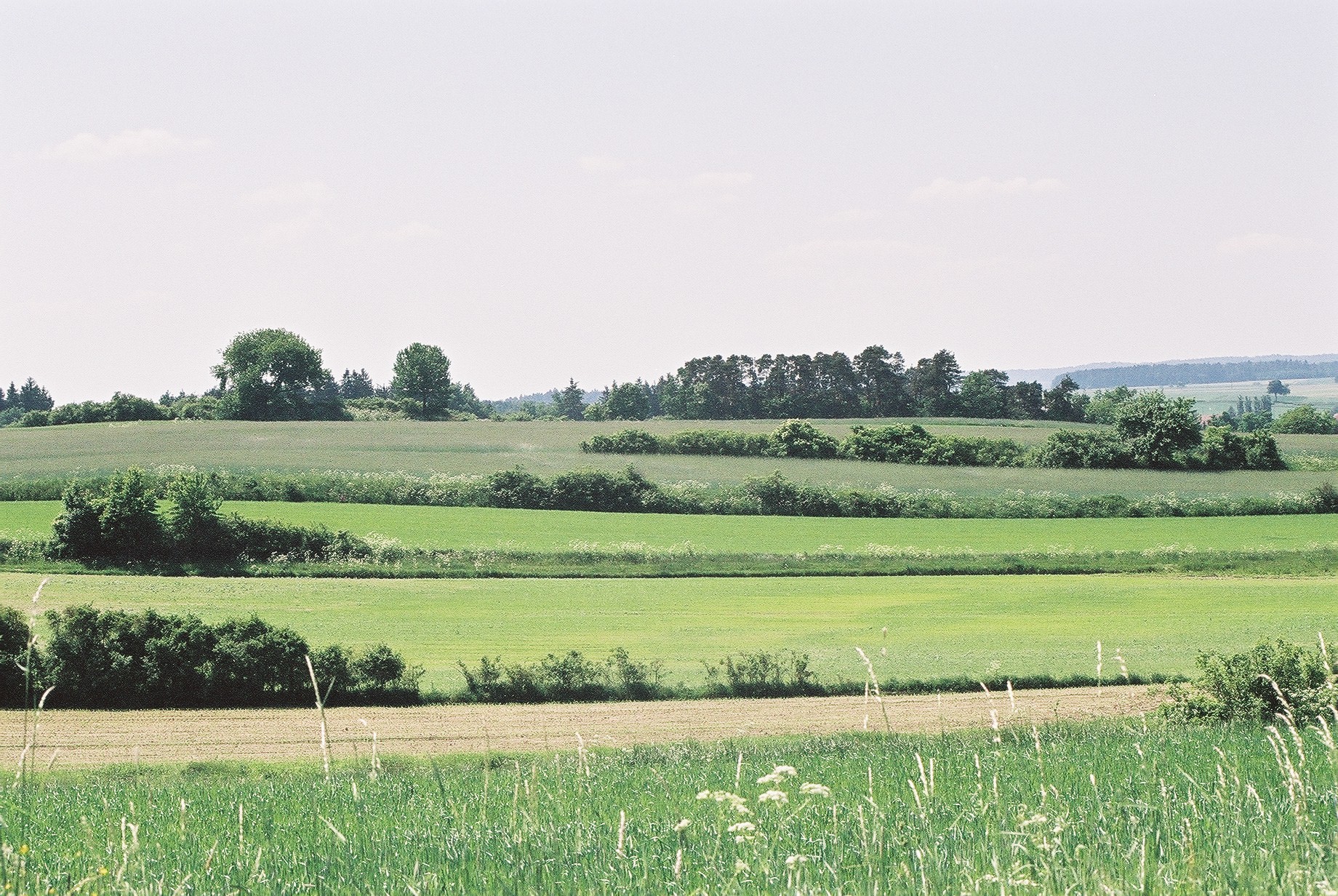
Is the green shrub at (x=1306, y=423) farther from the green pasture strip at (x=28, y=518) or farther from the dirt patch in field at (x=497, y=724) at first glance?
the green pasture strip at (x=28, y=518)

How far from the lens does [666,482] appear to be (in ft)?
251

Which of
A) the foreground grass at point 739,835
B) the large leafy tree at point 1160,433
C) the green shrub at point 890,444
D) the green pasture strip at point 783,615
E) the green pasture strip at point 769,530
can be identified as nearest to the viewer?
the foreground grass at point 739,835

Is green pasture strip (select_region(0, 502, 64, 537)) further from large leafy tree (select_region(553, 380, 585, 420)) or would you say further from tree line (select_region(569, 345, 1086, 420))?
large leafy tree (select_region(553, 380, 585, 420))

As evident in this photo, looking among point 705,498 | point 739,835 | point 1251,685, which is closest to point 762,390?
point 705,498

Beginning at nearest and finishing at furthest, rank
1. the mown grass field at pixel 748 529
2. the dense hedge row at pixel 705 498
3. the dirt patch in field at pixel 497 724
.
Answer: the dirt patch in field at pixel 497 724 → the mown grass field at pixel 748 529 → the dense hedge row at pixel 705 498

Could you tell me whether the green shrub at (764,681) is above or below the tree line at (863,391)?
below

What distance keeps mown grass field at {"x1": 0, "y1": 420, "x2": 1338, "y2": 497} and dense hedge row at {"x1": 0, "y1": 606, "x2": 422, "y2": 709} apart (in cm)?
4730

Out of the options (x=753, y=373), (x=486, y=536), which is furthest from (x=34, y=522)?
(x=753, y=373)

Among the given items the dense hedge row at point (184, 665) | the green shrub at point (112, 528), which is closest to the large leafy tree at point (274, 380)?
the green shrub at point (112, 528)

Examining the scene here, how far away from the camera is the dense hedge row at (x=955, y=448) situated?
80.2 meters

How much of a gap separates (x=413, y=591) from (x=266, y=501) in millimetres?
23162

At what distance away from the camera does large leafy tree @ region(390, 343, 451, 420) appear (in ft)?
460

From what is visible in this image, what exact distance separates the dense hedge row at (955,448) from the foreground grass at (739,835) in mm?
78080

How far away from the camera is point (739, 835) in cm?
520
